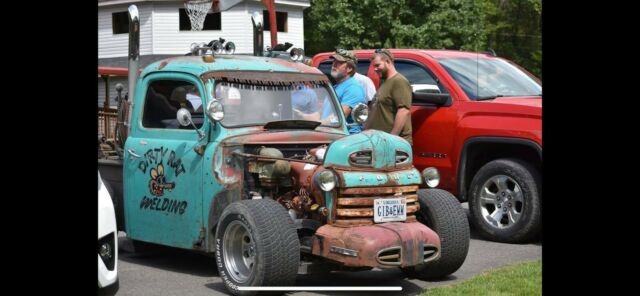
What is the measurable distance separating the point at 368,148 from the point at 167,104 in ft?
7.51

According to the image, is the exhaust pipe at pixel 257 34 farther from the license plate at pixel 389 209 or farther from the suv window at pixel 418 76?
the license plate at pixel 389 209

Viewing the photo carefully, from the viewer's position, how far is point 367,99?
10.8m

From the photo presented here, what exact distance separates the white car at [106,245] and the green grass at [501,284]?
237 cm

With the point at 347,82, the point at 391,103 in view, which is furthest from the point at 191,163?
the point at 347,82

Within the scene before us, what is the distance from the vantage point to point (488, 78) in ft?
35.3

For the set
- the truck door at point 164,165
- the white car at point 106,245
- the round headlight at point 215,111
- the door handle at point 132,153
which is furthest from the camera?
the door handle at point 132,153

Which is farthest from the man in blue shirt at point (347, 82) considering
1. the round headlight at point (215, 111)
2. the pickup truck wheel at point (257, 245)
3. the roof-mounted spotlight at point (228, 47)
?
the pickup truck wheel at point (257, 245)

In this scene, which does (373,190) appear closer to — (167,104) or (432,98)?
(167,104)

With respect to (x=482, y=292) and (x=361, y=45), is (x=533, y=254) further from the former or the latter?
(x=361, y=45)

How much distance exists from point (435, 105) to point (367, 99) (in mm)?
766

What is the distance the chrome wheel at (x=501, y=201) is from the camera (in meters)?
9.88

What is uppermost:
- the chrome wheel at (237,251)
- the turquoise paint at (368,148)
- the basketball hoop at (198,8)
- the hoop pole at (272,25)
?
the basketball hoop at (198,8)
